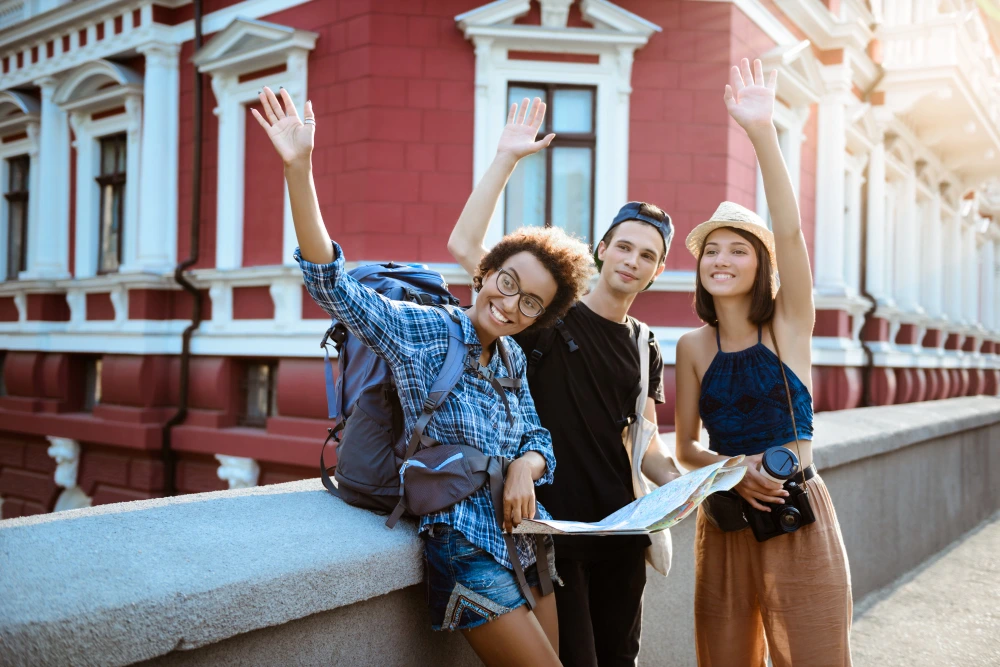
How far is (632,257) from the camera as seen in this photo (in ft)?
8.52

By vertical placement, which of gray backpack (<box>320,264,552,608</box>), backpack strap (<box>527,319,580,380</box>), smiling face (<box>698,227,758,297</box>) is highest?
smiling face (<box>698,227,758,297</box>)

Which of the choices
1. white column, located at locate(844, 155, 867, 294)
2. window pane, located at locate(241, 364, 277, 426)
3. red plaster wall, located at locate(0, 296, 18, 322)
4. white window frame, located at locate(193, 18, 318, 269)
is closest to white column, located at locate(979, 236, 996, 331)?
white column, located at locate(844, 155, 867, 294)

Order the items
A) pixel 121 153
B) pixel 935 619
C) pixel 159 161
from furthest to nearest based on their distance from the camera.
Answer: pixel 121 153 → pixel 159 161 → pixel 935 619

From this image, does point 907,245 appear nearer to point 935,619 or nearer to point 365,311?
point 935,619

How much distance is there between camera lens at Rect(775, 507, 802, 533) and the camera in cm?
234

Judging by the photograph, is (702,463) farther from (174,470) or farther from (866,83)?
(866,83)

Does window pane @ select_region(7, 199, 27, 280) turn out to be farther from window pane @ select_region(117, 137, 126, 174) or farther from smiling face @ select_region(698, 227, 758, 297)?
smiling face @ select_region(698, 227, 758, 297)

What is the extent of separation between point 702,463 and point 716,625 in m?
0.51

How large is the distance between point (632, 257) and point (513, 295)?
25.2 inches

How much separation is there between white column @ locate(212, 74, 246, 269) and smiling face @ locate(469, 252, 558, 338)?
26.6 ft

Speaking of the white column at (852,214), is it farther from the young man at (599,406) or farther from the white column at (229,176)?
the young man at (599,406)

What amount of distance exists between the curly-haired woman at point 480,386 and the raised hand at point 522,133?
570mm

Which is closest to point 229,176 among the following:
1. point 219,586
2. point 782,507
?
point 782,507

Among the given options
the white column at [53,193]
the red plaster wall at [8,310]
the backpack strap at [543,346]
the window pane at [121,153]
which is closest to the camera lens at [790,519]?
the backpack strap at [543,346]
